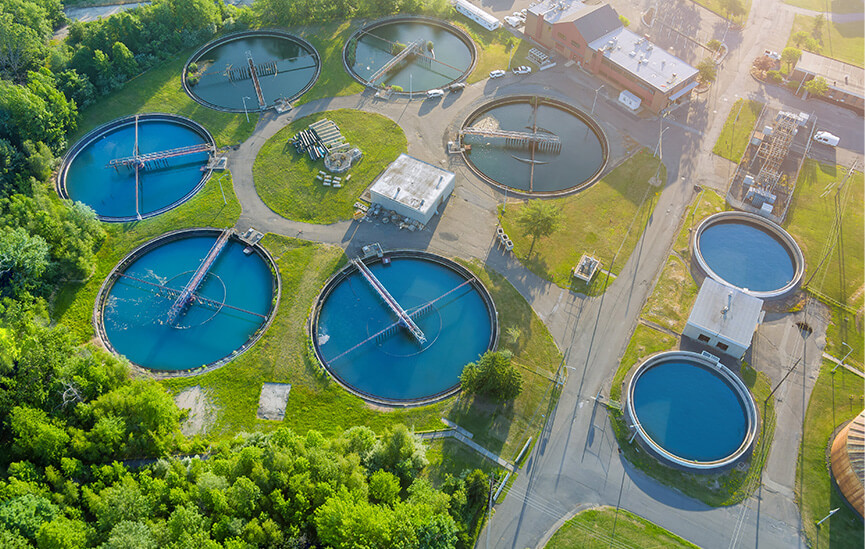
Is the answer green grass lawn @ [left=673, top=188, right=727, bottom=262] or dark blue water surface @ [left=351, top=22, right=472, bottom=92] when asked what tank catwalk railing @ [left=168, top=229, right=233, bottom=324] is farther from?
green grass lawn @ [left=673, top=188, right=727, bottom=262]

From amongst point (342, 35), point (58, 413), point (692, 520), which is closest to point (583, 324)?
point (692, 520)

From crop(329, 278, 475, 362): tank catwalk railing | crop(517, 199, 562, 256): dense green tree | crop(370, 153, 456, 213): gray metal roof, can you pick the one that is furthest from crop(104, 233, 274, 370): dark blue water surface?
crop(517, 199, 562, 256): dense green tree

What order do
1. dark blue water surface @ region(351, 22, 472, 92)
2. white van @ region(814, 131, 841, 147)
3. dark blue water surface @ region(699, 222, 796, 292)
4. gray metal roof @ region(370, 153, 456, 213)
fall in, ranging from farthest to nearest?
dark blue water surface @ region(351, 22, 472, 92) < white van @ region(814, 131, 841, 147) < gray metal roof @ region(370, 153, 456, 213) < dark blue water surface @ region(699, 222, 796, 292)

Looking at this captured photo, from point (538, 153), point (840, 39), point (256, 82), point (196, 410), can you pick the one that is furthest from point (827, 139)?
point (196, 410)

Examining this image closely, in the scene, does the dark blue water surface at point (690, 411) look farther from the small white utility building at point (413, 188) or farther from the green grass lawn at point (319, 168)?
the green grass lawn at point (319, 168)

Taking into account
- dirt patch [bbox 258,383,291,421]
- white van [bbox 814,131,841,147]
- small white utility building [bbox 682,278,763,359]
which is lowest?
dirt patch [bbox 258,383,291,421]

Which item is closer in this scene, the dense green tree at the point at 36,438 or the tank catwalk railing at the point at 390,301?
the dense green tree at the point at 36,438

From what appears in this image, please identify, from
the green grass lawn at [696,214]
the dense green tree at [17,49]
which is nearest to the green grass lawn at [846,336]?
the green grass lawn at [696,214]
